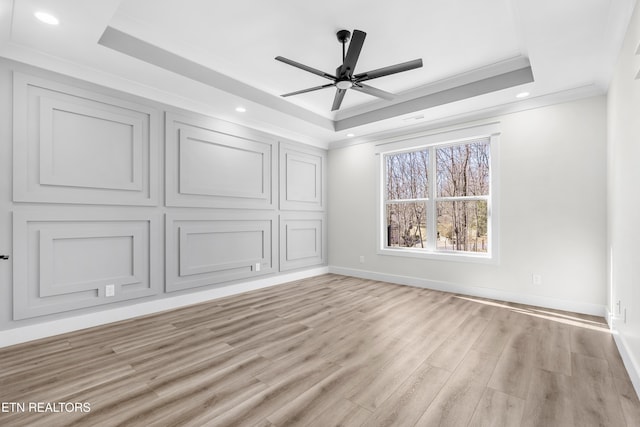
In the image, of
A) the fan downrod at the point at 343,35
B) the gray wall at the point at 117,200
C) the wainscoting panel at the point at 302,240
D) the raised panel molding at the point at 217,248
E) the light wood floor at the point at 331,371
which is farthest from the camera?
the wainscoting panel at the point at 302,240

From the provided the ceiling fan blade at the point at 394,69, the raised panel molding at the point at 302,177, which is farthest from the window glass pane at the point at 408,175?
the ceiling fan blade at the point at 394,69

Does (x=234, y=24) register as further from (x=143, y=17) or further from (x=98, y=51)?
(x=98, y=51)

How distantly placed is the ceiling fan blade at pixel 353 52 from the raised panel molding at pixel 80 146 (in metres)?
2.24

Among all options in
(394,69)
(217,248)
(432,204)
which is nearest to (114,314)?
(217,248)

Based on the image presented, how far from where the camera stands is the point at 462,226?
4.29 meters

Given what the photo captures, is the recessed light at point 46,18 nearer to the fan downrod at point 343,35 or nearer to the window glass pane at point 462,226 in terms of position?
the fan downrod at point 343,35

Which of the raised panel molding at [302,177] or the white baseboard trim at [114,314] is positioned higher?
the raised panel molding at [302,177]

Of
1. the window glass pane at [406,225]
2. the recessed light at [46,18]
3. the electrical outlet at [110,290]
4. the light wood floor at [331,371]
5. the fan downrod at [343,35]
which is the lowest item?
the light wood floor at [331,371]

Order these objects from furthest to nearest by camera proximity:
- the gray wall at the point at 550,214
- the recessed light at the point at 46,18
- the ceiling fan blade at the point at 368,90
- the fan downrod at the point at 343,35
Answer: the gray wall at the point at 550,214 < the ceiling fan blade at the point at 368,90 < the fan downrod at the point at 343,35 < the recessed light at the point at 46,18

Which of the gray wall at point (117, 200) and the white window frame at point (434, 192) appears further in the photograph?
the white window frame at point (434, 192)

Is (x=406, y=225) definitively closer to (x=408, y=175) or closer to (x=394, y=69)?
(x=408, y=175)

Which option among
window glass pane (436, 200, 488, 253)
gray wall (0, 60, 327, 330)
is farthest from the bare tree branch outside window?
gray wall (0, 60, 327, 330)

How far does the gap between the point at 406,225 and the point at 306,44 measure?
3.12m

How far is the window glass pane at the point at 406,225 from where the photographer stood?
4715mm
